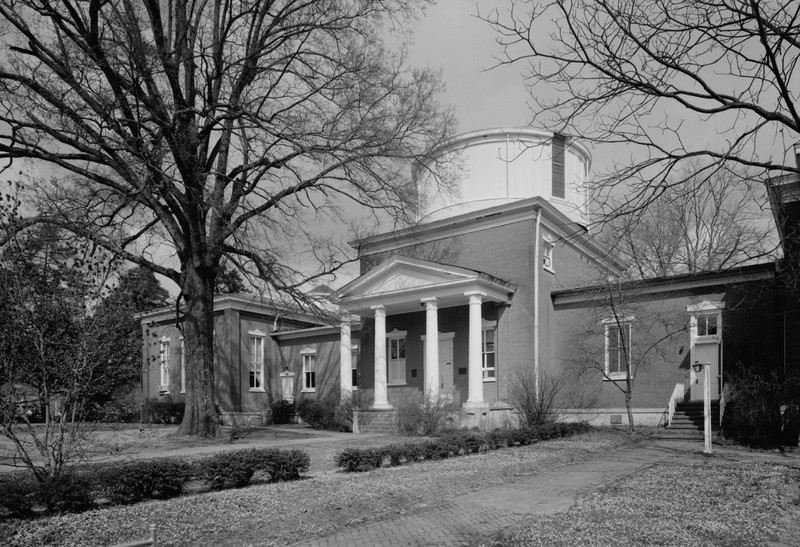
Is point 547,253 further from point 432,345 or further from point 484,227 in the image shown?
point 432,345

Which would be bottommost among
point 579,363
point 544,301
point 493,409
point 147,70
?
point 493,409

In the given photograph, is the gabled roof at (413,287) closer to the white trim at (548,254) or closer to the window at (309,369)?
the white trim at (548,254)

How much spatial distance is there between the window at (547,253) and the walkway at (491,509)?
40.5ft

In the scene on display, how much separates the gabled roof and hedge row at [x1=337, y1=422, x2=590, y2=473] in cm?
625

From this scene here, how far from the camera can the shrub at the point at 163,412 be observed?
35.0 meters

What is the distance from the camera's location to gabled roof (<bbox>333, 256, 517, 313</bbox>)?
943 inches

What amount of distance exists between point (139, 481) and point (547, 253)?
20.3m

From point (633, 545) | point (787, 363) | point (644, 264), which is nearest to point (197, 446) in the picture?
point (633, 545)

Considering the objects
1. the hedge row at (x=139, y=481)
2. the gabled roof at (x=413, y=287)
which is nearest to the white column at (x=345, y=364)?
the gabled roof at (x=413, y=287)

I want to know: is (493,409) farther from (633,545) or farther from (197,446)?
(633,545)

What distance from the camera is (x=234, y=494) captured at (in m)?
10.0

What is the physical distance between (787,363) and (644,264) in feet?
59.8

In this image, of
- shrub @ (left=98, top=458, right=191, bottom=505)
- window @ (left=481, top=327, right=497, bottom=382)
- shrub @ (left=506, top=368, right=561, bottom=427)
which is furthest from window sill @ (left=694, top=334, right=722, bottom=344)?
shrub @ (left=98, top=458, right=191, bottom=505)

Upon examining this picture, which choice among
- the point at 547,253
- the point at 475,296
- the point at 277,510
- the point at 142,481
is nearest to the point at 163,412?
the point at 475,296
